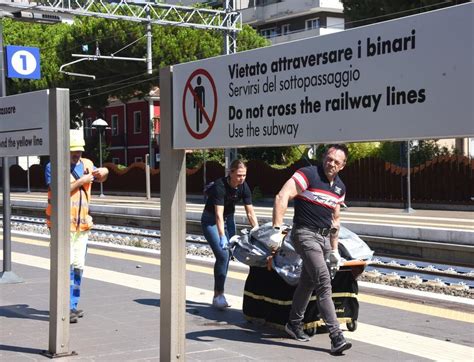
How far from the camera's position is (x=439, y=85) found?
12.7 ft

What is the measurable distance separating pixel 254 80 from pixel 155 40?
40330 millimetres

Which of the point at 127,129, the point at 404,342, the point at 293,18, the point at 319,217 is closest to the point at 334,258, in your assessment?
the point at 319,217

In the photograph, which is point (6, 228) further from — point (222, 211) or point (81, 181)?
point (222, 211)

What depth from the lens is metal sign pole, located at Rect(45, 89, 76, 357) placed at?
624 cm

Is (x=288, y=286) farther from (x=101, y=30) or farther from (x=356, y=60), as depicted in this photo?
(x=101, y=30)

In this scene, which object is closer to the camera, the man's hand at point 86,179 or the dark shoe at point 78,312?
the man's hand at point 86,179

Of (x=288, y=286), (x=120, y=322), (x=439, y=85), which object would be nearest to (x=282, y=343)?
(x=288, y=286)

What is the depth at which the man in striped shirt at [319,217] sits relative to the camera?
6191 millimetres

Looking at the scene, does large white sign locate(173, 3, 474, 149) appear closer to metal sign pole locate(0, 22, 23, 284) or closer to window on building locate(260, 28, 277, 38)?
metal sign pole locate(0, 22, 23, 284)

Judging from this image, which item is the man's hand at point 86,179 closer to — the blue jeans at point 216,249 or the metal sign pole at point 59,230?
the metal sign pole at point 59,230

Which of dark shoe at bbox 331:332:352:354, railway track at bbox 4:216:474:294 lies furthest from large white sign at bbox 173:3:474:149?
railway track at bbox 4:216:474:294

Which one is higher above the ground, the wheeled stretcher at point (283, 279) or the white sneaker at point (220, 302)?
the wheeled stretcher at point (283, 279)

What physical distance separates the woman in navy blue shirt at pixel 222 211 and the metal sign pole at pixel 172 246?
9.52ft

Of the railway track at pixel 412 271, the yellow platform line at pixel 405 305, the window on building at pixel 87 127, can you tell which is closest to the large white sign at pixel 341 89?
the railway track at pixel 412 271
